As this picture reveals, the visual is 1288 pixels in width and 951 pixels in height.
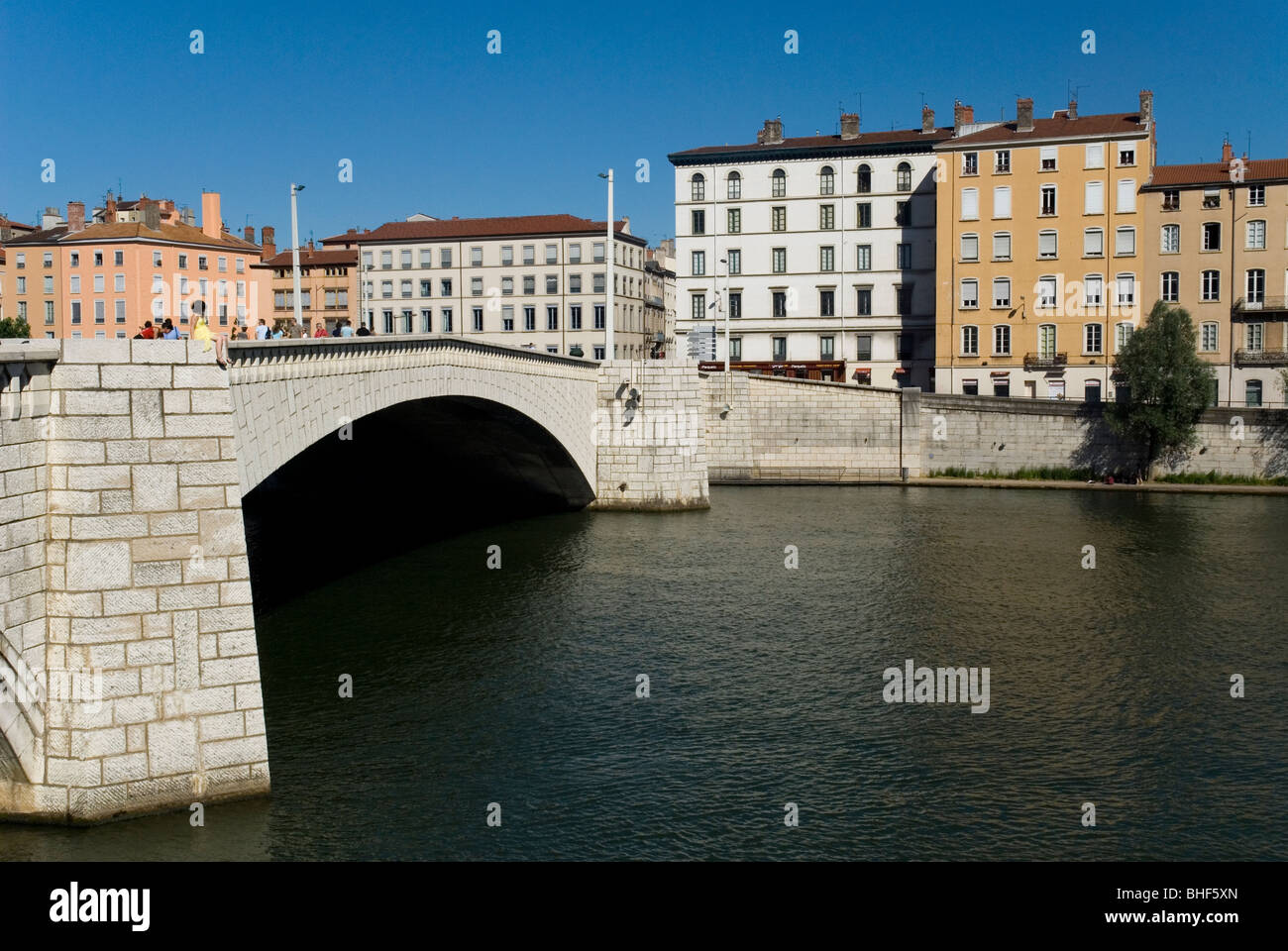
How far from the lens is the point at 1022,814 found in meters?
16.1

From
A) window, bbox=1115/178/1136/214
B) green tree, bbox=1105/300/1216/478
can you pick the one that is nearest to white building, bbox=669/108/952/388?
window, bbox=1115/178/1136/214

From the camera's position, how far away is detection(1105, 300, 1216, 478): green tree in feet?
159

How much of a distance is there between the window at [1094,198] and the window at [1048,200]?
1262 mm

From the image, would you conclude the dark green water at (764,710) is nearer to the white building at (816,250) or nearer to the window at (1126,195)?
the window at (1126,195)

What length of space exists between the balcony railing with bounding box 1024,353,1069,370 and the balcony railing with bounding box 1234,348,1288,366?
22.6 ft

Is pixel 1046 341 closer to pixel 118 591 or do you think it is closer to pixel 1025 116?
pixel 1025 116

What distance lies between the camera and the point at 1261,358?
184ft

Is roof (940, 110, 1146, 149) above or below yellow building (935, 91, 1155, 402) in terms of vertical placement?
above

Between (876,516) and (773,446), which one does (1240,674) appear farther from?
(773,446)

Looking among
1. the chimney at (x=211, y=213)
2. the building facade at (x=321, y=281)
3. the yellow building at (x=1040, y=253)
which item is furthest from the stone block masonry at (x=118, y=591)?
the building facade at (x=321, y=281)

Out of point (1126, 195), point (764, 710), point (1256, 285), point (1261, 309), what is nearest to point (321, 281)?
point (1126, 195)

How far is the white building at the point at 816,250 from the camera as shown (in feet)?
212

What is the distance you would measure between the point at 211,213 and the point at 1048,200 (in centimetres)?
3554

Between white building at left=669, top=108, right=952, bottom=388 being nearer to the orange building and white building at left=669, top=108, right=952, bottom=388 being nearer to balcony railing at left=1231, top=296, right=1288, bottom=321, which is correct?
balcony railing at left=1231, top=296, right=1288, bottom=321
